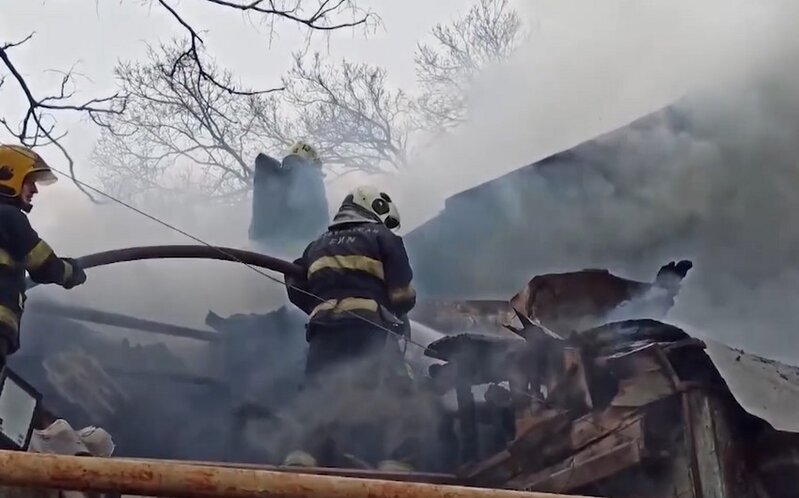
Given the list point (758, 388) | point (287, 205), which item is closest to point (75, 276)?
point (287, 205)

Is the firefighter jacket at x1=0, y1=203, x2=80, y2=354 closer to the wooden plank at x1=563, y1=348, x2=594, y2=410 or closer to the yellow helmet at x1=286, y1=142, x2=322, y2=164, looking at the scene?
the yellow helmet at x1=286, y1=142, x2=322, y2=164

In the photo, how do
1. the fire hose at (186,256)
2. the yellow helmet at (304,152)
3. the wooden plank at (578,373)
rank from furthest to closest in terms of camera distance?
the yellow helmet at (304,152) < the fire hose at (186,256) < the wooden plank at (578,373)

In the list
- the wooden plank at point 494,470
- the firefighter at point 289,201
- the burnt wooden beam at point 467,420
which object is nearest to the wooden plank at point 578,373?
the wooden plank at point 494,470

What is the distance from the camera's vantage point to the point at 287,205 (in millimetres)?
6176

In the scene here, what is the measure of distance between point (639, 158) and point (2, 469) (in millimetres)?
4297

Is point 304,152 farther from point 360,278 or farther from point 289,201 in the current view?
point 360,278

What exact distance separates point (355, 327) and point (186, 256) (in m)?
1.05

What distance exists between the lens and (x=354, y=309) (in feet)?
15.6

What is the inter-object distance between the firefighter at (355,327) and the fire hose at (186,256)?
0.13 m

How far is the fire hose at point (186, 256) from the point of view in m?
5.11

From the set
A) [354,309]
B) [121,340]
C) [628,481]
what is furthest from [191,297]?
[628,481]

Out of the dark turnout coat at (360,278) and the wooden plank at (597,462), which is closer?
the wooden plank at (597,462)

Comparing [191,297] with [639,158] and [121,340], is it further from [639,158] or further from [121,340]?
[639,158]

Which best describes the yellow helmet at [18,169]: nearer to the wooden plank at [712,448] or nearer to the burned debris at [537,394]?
the burned debris at [537,394]
